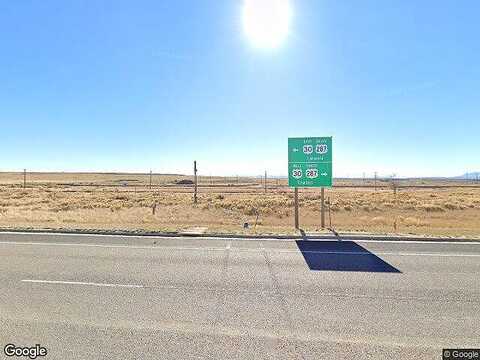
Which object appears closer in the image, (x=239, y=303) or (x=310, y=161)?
(x=239, y=303)

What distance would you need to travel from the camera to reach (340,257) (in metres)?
8.98

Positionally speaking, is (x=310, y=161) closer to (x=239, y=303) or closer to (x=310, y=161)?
(x=310, y=161)

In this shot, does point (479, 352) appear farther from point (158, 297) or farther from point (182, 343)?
point (158, 297)

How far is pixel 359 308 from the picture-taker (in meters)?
5.34

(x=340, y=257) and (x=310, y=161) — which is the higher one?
(x=310, y=161)

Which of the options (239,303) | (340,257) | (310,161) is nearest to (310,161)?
(310,161)

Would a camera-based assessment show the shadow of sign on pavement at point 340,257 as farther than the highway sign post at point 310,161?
No

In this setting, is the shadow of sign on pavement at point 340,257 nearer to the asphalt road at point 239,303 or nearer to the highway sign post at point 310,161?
the asphalt road at point 239,303

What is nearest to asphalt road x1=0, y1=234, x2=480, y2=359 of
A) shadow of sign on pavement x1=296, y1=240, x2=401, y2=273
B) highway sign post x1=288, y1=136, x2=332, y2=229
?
shadow of sign on pavement x1=296, y1=240, x2=401, y2=273

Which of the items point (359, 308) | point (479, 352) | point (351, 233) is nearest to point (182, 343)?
point (359, 308)

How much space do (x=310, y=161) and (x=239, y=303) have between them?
10.6 metres

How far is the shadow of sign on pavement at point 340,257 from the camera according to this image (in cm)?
780

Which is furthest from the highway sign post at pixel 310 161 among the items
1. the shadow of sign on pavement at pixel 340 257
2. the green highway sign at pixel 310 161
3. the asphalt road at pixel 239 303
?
the asphalt road at pixel 239 303

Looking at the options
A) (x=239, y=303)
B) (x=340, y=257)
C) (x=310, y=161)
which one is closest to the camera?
(x=239, y=303)
